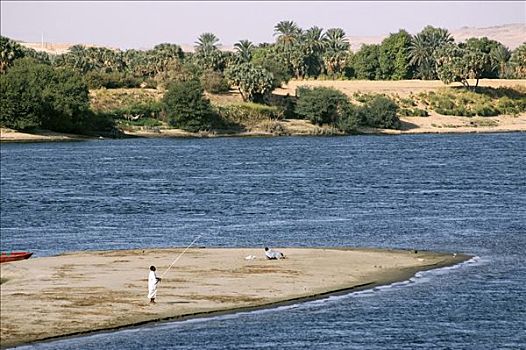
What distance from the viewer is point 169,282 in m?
39.5

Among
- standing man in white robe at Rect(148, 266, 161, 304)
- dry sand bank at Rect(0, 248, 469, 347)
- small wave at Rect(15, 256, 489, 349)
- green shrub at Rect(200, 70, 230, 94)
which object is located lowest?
small wave at Rect(15, 256, 489, 349)

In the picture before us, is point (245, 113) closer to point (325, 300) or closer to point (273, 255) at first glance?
point (273, 255)

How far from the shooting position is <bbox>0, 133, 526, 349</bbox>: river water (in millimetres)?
33875

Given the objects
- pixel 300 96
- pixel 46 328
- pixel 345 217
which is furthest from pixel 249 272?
pixel 300 96

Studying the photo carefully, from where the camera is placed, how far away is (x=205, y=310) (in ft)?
117

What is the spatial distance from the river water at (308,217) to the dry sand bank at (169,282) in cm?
91

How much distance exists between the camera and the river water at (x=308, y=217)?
33.9m

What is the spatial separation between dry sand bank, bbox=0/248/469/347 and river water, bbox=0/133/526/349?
91 cm

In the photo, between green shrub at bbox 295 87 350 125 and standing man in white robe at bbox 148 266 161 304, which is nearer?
standing man in white robe at bbox 148 266 161 304

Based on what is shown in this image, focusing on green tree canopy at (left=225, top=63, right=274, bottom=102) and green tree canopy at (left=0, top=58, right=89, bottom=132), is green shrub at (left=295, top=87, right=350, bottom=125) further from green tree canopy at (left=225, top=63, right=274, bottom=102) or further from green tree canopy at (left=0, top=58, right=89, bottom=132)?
green tree canopy at (left=0, top=58, right=89, bottom=132)

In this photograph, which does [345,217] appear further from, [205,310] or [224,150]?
[224,150]

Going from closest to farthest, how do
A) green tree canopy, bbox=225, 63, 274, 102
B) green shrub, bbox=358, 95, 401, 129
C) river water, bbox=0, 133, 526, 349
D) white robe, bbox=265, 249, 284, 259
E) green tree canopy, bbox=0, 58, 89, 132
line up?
1. river water, bbox=0, 133, 526, 349
2. white robe, bbox=265, 249, 284, 259
3. green tree canopy, bbox=0, 58, 89, 132
4. green shrub, bbox=358, 95, 401, 129
5. green tree canopy, bbox=225, 63, 274, 102

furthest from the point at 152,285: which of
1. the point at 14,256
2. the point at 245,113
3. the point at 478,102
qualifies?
the point at 478,102

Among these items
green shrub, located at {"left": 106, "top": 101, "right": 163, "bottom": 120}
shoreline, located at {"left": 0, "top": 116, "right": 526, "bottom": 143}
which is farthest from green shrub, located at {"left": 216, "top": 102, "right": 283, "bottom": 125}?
green shrub, located at {"left": 106, "top": 101, "right": 163, "bottom": 120}
